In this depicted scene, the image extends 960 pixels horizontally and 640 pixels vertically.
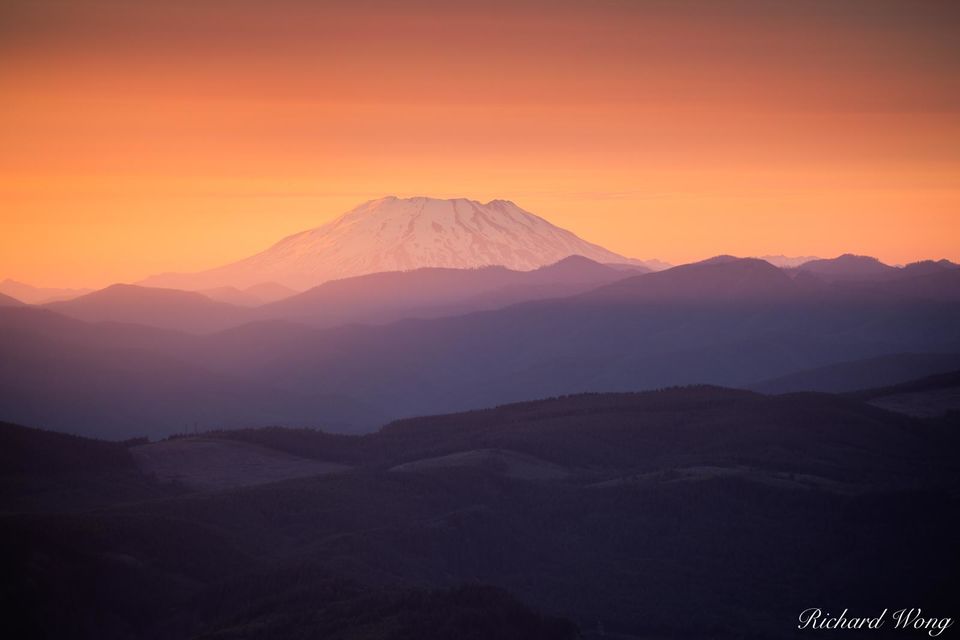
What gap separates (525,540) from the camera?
7469 cm

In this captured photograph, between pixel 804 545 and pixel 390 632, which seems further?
pixel 804 545

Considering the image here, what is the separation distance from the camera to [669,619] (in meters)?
62.1

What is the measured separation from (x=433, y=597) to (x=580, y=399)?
64993mm

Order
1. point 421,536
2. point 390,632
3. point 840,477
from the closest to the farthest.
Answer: point 390,632
point 421,536
point 840,477

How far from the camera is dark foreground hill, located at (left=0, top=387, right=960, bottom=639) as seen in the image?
2200 inches

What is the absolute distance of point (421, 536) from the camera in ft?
233

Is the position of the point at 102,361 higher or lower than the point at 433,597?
higher

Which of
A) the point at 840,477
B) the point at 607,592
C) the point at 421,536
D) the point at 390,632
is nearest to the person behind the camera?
the point at 390,632

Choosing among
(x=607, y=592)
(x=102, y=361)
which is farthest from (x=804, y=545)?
(x=102, y=361)

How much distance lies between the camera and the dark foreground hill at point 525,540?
55875 millimetres

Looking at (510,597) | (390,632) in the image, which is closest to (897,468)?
(510,597)

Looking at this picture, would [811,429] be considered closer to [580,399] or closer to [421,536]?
[580,399]

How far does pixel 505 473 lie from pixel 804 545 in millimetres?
20544

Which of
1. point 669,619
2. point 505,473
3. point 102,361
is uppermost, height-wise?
point 102,361
